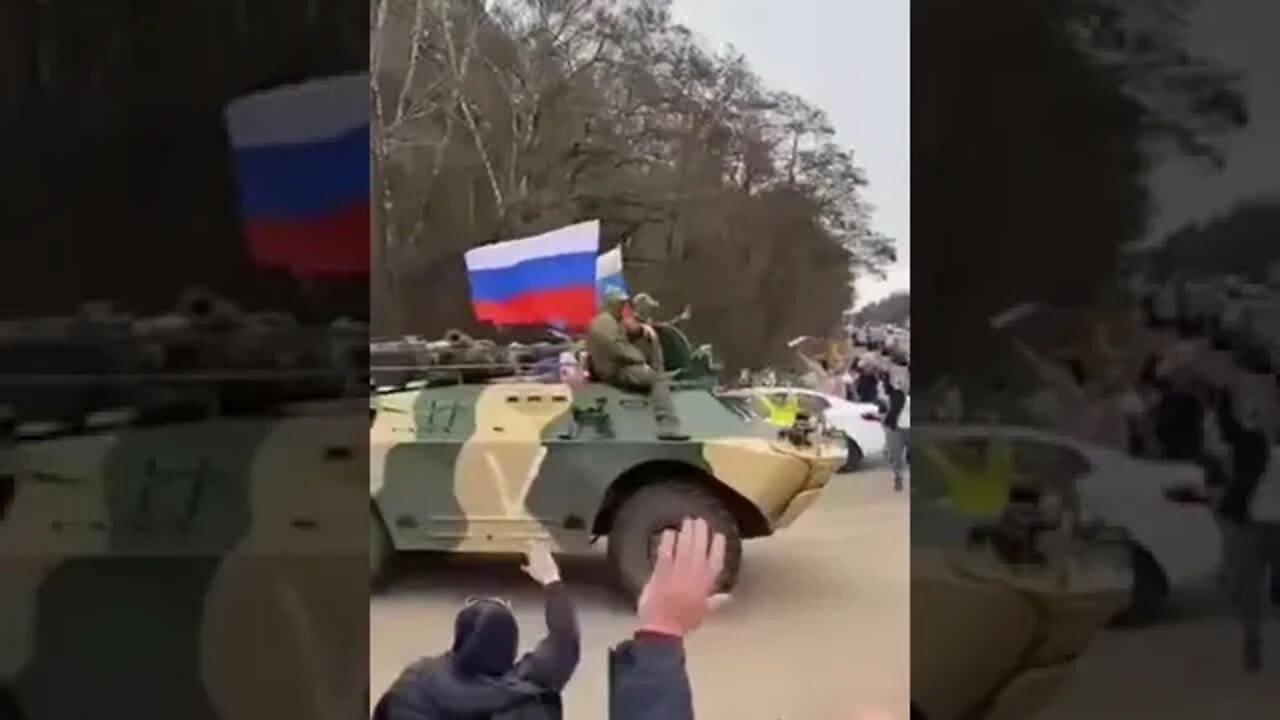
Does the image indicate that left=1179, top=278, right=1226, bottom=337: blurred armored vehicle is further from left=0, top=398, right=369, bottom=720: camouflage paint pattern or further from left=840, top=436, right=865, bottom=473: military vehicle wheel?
left=840, top=436, right=865, bottom=473: military vehicle wheel

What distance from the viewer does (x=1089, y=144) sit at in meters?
1.09

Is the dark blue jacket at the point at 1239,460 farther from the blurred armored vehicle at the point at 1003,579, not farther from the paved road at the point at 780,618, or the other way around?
the paved road at the point at 780,618

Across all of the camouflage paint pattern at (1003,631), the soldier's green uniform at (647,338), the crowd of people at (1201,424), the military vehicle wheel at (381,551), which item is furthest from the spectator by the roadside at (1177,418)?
the soldier's green uniform at (647,338)

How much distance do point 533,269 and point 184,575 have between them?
4.09 feet

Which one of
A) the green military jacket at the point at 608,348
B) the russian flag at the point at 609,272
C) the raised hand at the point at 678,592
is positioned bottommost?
the raised hand at the point at 678,592

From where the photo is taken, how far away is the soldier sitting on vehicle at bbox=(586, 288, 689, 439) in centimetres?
246

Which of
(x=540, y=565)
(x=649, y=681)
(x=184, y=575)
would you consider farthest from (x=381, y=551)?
(x=649, y=681)

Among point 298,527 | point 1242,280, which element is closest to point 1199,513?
Result: point 1242,280

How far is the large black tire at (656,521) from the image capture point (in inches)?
72.0

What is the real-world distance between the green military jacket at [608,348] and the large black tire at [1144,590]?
1492mm

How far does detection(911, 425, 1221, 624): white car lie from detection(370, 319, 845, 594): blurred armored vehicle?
47.3 inches

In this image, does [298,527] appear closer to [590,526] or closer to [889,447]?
[889,447]

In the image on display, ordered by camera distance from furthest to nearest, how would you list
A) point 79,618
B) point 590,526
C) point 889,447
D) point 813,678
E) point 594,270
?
point 590,526 → point 594,270 → point 813,678 → point 889,447 → point 79,618

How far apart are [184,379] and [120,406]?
0.06 metres
